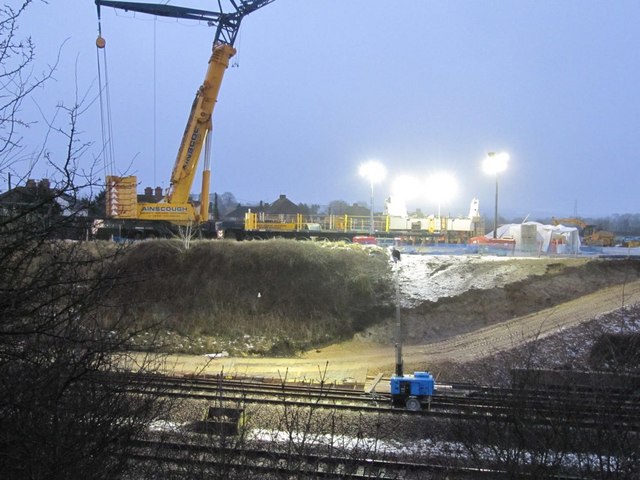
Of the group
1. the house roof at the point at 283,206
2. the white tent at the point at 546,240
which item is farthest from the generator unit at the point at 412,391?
the house roof at the point at 283,206

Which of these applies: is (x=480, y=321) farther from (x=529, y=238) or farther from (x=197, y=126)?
(x=197, y=126)

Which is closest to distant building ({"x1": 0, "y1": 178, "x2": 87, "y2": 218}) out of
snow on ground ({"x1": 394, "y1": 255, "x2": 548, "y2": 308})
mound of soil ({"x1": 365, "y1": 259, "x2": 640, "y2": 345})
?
mound of soil ({"x1": 365, "y1": 259, "x2": 640, "y2": 345})

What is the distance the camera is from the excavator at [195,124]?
28.4 metres

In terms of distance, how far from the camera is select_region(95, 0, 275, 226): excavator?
28.4 m

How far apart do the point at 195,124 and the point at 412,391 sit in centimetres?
2238

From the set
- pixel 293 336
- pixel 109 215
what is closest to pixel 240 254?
pixel 293 336

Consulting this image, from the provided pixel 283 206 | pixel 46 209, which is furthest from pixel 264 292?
pixel 283 206

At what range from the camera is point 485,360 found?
15969 millimetres

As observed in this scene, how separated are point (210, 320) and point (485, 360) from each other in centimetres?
1198

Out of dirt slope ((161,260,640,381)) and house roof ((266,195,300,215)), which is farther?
house roof ((266,195,300,215))

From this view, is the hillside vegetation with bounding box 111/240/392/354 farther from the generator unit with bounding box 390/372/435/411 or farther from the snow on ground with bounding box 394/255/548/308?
the generator unit with bounding box 390/372/435/411

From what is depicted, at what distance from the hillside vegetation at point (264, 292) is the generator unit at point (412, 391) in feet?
32.6

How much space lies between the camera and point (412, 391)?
10852 mm

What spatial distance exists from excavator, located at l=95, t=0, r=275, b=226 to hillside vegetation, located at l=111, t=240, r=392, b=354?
9.32ft
